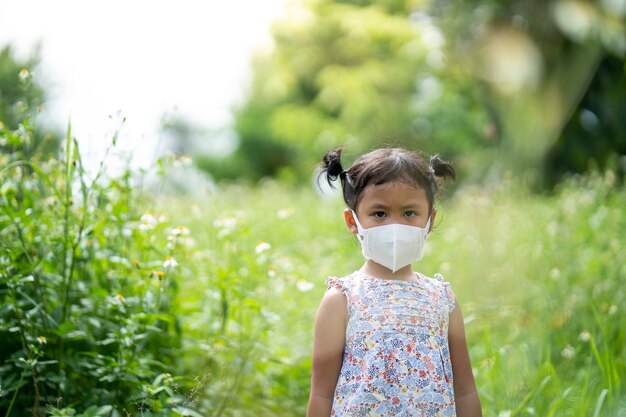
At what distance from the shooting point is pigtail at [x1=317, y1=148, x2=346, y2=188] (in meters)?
2.27

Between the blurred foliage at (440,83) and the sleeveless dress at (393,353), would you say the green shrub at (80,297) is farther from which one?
the blurred foliage at (440,83)

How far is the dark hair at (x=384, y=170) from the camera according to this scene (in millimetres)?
2127

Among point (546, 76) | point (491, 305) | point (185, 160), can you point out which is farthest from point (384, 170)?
point (546, 76)

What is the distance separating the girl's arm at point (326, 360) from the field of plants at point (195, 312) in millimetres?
432

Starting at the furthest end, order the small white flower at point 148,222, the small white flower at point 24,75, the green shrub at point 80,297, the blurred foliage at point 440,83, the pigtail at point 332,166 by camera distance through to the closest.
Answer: the blurred foliage at point 440,83 → the small white flower at point 148,222 → the small white flower at point 24,75 → the green shrub at point 80,297 → the pigtail at point 332,166

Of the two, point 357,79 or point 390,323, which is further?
point 357,79

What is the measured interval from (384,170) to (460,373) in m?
0.63

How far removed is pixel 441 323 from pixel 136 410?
122 cm

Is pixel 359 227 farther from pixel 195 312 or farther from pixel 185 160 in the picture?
pixel 195 312

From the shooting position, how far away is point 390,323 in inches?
81.4

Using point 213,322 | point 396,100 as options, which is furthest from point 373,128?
point 213,322

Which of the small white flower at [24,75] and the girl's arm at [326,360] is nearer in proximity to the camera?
the girl's arm at [326,360]

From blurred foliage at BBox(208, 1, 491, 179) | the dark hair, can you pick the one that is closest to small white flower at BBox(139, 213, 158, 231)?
the dark hair

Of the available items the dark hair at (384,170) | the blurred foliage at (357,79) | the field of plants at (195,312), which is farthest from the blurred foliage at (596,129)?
the dark hair at (384,170)
